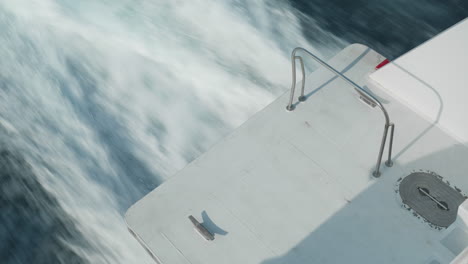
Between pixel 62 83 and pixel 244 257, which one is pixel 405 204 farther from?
pixel 62 83

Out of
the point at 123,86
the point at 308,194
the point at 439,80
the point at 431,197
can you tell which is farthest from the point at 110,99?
the point at 431,197

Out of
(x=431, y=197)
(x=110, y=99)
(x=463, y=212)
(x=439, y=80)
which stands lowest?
(x=110, y=99)

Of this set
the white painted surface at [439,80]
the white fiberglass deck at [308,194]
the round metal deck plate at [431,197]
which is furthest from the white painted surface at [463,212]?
the white painted surface at [439,80]

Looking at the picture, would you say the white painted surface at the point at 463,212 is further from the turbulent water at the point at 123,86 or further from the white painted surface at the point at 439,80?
the turbulent water at the point at 123,86

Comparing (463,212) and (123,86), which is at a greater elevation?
(463,212)

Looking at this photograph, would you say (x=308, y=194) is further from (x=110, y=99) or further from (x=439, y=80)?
(x=110, y=99)

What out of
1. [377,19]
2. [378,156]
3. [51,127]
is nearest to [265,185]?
[378,156]

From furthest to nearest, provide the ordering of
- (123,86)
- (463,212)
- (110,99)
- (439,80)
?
1. (123,86)
2. (110,99)
3. (439,80)
4. (463,212)

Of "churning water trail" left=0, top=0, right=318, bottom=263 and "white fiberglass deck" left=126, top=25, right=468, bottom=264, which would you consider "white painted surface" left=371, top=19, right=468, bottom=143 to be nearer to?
"white fiberglass deck" left=126, top=25, right=468, bottom=264
